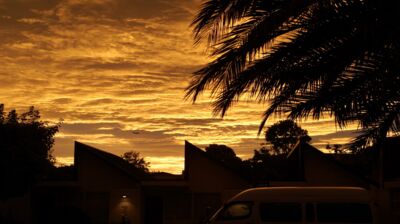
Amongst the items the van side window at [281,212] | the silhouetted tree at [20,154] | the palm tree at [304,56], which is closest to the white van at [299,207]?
the van side window at [281,212]

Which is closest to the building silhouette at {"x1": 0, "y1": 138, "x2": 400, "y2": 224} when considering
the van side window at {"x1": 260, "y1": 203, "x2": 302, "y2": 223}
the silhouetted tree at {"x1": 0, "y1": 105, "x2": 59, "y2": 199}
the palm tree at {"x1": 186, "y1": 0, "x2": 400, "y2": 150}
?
the silhouetted tree at {"x1": 0, "y1": 105, "x2": 59, "y2": 199}

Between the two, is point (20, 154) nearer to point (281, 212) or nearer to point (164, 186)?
point (164, 186)

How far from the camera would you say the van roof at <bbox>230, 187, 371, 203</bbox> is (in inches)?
632

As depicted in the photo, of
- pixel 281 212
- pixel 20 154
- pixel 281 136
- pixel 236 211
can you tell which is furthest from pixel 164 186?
pixel 281 136

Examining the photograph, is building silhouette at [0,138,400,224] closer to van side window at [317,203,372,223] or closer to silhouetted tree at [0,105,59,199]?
silhouetted tree at [0,105,59,199]

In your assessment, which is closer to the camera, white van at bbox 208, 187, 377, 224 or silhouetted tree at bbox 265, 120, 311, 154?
white van at bbox 208, 187, 377, 224

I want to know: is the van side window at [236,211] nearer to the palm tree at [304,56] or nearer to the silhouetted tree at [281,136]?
the palm tree at [304,56]

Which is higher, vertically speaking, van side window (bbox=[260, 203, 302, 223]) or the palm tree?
the palm tree

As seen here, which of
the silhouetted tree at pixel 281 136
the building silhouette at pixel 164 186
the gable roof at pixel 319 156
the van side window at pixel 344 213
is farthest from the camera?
the silhouetted tree at pixel 281 136

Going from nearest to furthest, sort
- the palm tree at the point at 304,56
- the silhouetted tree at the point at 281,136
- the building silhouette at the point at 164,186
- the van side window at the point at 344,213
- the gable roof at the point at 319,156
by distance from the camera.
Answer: the palm tree at the point at 304,56 < the van side window at the point at 344,213 < the building silhouette at the point at 164,186 < the gable roof at the point at 319,156 < the silhouetted tree at the point at 281,136

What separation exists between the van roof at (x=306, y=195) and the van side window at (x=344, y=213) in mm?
158

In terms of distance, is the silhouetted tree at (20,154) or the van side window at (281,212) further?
the silhouetted tree at (20,154)

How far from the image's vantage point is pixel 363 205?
15922 mm

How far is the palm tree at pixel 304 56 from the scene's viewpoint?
26.7ft
